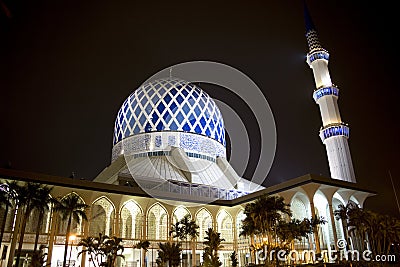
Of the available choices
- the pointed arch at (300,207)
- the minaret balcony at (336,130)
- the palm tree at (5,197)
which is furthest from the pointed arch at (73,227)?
the minaret balcony at (336,130)

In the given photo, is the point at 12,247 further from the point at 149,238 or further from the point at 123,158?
the point at 123,158

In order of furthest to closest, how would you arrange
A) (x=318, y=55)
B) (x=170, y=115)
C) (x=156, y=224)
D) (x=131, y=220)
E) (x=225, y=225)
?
1. (x=170, y=115)
2. (x=318, y=55)
3. (x=225, y=225)
4. (x=156, y=224)
5. (x=131, y=220)

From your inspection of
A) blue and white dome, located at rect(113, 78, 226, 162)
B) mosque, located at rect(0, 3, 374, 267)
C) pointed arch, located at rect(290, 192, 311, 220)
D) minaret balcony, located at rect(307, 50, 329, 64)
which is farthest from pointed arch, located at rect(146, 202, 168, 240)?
minaret balcony, located at rect(307, 50, 329, 64)

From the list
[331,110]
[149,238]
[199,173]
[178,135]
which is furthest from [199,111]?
[149,238]

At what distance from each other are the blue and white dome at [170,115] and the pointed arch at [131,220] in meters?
11.7

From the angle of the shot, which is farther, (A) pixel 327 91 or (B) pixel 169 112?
(B) pixel 169 112

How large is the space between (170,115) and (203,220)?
1629cm

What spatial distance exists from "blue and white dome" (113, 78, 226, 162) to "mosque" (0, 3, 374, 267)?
14cm

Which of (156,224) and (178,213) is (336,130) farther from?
(156,224)

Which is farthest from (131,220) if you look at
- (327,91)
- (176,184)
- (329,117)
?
(327,91)

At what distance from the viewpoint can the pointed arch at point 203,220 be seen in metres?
36.7

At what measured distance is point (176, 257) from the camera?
1016 inches

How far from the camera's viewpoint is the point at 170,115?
4762 cm

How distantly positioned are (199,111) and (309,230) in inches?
1006
